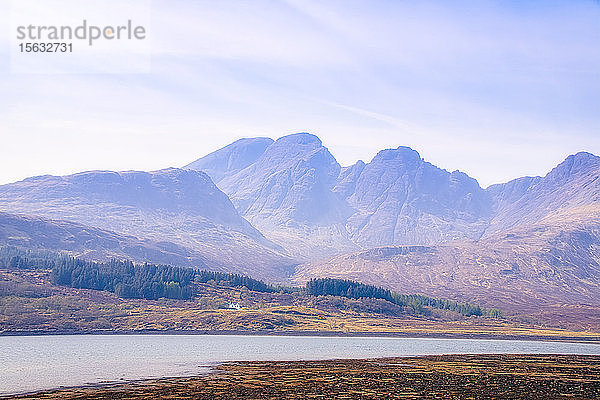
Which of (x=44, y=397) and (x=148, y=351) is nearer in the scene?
(x=44, y=397)

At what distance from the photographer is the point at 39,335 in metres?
197

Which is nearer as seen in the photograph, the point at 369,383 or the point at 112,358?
the point at 369,383

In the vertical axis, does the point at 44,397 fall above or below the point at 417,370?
above

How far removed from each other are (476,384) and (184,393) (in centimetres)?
3840

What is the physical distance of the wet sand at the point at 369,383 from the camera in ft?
238

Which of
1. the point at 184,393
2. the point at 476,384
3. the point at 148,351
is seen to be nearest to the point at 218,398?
the point at 184,393

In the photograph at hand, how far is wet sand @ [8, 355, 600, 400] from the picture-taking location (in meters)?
72.4

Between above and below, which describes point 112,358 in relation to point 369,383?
below

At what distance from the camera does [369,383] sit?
8425cm

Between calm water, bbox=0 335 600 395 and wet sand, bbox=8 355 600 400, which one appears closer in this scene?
wet sand, bbox=8 355 600 400

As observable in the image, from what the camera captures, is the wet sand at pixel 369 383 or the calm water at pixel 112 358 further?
the calm water at pixel 112 358

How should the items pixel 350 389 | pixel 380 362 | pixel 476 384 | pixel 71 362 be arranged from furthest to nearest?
1. pixel 380 362
2. pixel 71 362
3. pixel 476 384
4. pixel 350 389

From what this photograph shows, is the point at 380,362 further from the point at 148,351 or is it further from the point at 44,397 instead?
the point at 44,397

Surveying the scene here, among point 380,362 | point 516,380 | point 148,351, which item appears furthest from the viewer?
point 148,351
